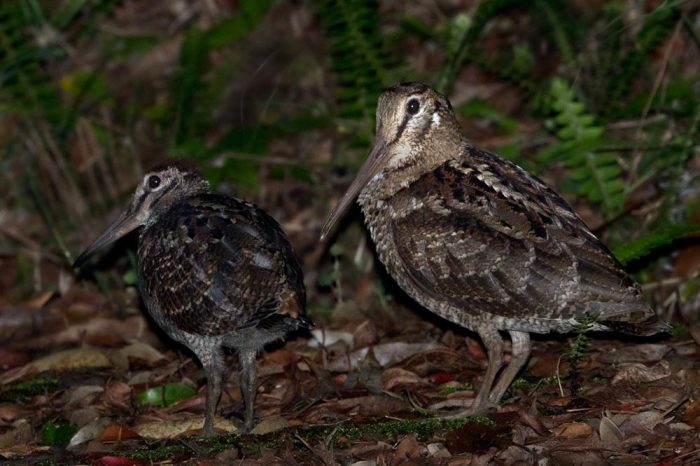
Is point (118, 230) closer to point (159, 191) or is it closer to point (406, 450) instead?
point (159, 191)

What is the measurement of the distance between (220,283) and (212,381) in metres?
0.73

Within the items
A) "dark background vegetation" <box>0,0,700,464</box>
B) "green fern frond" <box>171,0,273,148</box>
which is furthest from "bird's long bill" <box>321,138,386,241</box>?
"green fern frond" <box>171,0,273,148</box>

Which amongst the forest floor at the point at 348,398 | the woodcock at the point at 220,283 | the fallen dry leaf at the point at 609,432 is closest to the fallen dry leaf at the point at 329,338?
the forest floor at the point at 348,398

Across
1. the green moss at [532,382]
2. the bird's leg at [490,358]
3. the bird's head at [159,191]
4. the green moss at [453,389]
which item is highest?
the bird's head at [159,191]

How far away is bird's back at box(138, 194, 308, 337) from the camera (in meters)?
7.33

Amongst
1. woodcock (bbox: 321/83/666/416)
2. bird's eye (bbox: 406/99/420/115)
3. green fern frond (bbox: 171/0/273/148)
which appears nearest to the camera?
woodcock (bbox: 321/83/666/416)

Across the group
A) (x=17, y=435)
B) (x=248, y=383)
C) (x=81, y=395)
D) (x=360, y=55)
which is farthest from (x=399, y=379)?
(x=360, y=55)

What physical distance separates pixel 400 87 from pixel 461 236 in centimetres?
130

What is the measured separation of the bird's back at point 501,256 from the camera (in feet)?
22.9

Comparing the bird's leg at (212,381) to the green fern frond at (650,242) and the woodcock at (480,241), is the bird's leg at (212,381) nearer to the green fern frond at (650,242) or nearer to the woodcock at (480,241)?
the woodcock at (480,241)

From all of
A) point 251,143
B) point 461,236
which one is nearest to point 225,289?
point 461,236

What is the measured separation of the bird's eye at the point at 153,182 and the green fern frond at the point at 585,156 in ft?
11.2

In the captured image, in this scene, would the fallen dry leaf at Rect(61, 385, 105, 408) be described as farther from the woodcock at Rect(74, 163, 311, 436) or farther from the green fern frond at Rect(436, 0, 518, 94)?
the green fern frond at Rect(436, 0, 518, 94)

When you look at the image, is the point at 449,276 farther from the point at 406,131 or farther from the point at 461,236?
the point at 406,131
